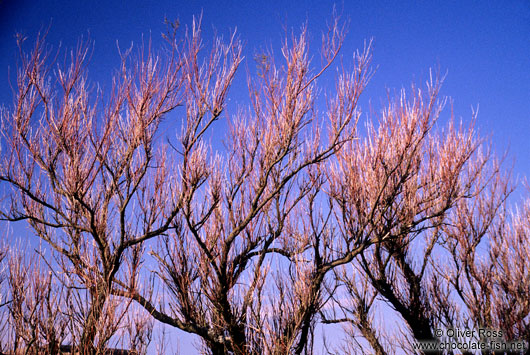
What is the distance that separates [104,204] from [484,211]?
7428mm

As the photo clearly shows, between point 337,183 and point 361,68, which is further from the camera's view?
point 337,183

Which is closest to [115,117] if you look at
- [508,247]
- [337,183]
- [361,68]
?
[361,68]

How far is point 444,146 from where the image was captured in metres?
7.21

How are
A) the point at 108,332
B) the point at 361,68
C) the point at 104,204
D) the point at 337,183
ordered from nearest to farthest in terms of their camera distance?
the point at 108,332 → the point at 104,204 → the point at 361,68 → the point at 337,183

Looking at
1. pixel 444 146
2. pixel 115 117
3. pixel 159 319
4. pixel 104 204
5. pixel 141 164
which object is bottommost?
pixel 159 319

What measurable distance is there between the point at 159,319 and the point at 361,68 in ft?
13.3

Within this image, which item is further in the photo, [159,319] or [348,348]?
[348,348]

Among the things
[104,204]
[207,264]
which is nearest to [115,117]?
[104,204]

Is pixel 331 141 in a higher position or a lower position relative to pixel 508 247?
higher

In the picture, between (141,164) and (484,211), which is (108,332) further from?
(484,211)

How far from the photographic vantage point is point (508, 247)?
8594mm

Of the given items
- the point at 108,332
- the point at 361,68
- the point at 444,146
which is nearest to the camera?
the point at 108,332

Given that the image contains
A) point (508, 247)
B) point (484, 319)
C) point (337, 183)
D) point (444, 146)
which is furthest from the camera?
point (508, 247)

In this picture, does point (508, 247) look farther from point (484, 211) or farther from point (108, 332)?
point (108, 332)
